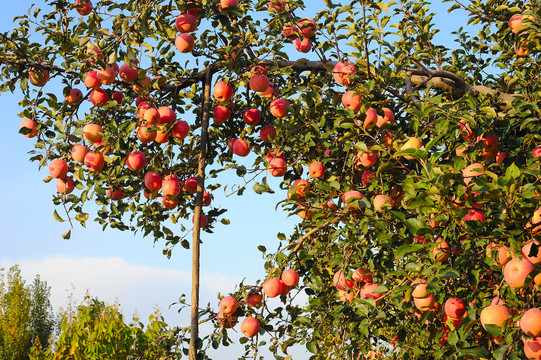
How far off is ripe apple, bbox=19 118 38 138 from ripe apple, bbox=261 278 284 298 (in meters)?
1.95

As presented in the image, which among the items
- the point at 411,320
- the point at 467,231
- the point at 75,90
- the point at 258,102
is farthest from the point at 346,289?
the point at 75,90

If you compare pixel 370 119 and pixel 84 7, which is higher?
pixel 84 7

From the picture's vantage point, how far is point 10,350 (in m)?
18.0

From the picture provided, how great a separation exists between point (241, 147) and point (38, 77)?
5.01ft

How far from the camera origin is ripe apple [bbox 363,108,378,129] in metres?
3.46

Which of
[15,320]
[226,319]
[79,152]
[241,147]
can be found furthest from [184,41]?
[15,320]

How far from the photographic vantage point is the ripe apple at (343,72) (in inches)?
155

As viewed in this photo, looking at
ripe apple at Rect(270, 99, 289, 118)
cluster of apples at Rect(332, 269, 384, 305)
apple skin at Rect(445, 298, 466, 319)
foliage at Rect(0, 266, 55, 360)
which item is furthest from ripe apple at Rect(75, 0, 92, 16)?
foliage at Rect(0, 266, 55, 360)

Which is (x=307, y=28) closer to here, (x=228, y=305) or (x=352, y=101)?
(x=352, y=101)

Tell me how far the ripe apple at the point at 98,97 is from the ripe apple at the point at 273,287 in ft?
5.65

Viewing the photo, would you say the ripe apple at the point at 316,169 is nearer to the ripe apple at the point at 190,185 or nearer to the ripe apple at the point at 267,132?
the ripe apple at the point at 267,132

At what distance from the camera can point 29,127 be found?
391 cm

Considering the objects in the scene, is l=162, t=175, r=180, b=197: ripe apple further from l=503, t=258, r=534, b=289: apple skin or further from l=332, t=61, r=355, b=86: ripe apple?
l=503, t=258, r=534, b=289: apple skin

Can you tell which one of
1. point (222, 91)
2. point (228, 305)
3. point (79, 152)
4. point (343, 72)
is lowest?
point (228, 305)
